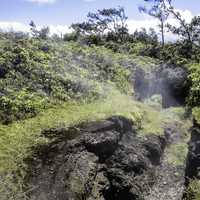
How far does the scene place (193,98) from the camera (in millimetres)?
21516

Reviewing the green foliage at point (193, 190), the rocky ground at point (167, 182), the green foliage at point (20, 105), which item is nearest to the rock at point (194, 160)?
the rocky ground at point (167, 182)

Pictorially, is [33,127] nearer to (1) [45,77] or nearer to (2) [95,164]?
(2) [95,164]

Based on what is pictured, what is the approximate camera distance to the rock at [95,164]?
37.7 ft

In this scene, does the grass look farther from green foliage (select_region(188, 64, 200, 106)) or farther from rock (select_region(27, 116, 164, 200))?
green foliage (select_region(188, 64, 200, 106))

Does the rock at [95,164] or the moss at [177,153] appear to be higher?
the rock at [95,164]

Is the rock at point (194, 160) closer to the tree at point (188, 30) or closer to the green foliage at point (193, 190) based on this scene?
the green foliage at point (193, 190)

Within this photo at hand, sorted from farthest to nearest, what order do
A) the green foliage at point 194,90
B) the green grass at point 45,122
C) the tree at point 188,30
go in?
1. the tree at point 188,30
2. the green foliage at point 194,90
3. the green grass at point 45,122

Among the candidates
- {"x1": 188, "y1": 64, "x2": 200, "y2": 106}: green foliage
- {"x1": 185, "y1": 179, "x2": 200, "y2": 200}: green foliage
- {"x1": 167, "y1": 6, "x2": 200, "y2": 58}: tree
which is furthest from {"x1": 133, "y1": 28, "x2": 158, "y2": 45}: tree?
{"x1": 185, "y1": 179, "x2": 200, "y2": 200}: green foliage

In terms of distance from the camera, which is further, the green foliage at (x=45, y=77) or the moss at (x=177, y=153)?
the moss at (x=177, y=153)

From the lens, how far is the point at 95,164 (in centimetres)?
1298

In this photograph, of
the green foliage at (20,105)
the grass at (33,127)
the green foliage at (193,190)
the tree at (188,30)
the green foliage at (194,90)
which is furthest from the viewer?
the tree at (188,30)

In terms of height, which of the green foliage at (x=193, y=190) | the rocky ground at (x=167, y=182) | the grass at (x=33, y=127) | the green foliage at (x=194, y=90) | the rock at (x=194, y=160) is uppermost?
the green foliage at (x=194, y=90)

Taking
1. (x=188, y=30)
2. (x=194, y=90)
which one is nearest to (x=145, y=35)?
(x=188, y=30)

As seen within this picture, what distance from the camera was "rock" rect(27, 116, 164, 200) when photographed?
11.5m
